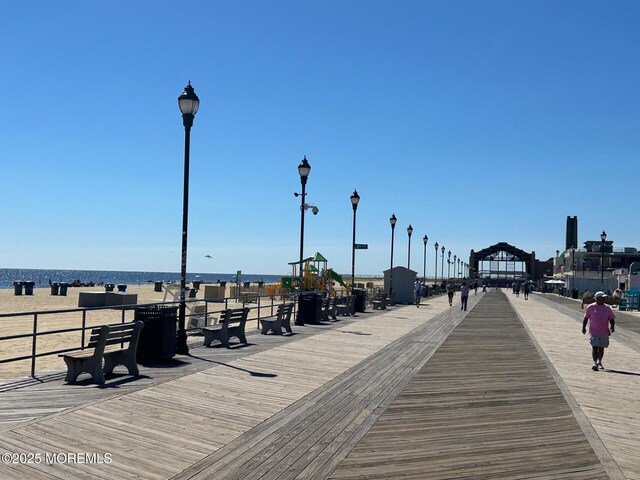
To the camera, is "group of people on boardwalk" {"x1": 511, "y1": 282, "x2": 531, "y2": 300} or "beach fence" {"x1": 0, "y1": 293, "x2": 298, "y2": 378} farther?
"group of people on boardwalk" {"x1": 511, "y1": 282, "x2": 531, "y2": 300}

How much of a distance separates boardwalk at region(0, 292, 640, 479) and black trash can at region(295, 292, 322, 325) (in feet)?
27.2

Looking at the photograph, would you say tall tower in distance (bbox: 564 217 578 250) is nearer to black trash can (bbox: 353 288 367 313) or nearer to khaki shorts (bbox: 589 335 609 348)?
black trash can (bbox: 353 288 367 313)

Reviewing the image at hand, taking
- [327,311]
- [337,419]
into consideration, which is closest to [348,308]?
[327,311]

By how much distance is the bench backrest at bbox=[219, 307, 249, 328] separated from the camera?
14.7m

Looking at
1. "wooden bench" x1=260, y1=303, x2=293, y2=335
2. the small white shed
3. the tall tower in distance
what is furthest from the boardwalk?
the tall tower in distance

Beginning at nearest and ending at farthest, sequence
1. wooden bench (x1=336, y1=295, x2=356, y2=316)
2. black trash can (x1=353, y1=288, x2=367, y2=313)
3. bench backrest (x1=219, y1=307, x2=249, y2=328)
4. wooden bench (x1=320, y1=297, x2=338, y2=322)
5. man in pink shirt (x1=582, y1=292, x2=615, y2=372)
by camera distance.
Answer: man in pink shirt (x1=582, y1=292, x2=615, y2=372) → bench backrest (x1=219, y1=307, x2=249, y2=328) → wooden bench (x1=320, y1=297, x2=338, y2=322) → wooden bench (x1=336, y1=295, x2=356, y2=316) → black trash can (x1=353, y1=288, x2=367, y2=313)

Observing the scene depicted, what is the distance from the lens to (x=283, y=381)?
10414 mm

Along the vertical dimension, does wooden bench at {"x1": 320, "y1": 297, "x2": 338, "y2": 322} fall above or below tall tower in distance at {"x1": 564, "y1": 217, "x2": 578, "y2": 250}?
below

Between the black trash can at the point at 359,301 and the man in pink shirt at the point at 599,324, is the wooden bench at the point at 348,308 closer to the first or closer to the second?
the black trash can at the point at 359,301

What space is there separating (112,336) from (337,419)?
4.12 m

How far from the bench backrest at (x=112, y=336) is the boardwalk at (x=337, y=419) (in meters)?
0.66

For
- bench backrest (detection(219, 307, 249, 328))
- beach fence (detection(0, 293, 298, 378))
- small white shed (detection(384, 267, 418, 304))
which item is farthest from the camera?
small white shed (detection(384, 267, 418, 304))

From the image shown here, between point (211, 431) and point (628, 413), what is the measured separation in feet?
18.1

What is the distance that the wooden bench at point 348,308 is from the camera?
89.0 feet
